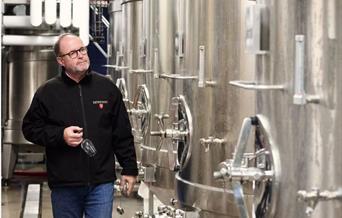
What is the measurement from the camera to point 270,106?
2.09 m

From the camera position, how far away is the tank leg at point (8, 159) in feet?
23.7

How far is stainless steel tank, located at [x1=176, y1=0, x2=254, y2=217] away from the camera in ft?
10.3

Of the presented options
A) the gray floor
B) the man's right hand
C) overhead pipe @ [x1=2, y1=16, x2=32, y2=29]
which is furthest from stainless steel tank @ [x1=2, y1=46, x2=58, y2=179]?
the man's right hand

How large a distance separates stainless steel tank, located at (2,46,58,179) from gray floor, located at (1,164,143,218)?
55 centimetres

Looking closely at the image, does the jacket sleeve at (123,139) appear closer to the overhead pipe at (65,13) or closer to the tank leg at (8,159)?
the overhead pipe at (65,13)

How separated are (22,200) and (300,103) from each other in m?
5.83

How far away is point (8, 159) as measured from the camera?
7461mm

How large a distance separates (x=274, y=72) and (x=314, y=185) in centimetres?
32

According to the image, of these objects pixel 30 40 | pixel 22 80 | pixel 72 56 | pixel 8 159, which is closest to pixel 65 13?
pixel 30 40

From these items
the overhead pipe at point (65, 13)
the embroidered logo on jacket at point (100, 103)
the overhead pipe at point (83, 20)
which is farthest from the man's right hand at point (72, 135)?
the overhead pipe at point (65, 13)

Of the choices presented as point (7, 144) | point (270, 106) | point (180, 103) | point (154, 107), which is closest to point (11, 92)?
point (7, 144)

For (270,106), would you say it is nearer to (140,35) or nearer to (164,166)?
(164,166)

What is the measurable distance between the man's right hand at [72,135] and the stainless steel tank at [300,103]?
1.34 metres

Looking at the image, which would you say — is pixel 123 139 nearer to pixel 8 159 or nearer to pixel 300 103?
pixel 300 103
